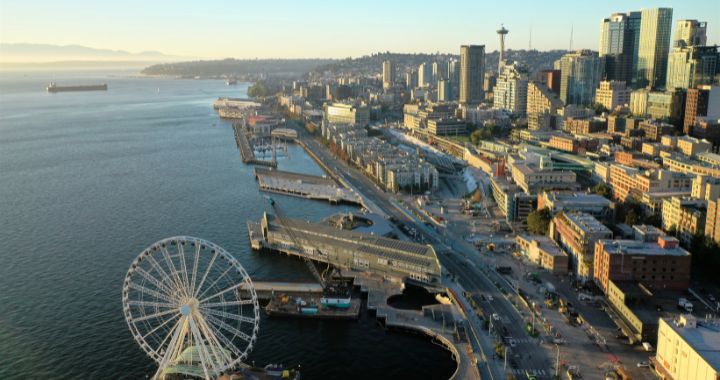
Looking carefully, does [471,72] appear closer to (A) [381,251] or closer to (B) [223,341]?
(A) [381,251]

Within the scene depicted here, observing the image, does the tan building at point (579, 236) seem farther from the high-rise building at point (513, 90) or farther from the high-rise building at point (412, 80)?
the high-rise building at point (412, 80)

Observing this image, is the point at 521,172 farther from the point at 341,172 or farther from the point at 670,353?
the point at 670,353

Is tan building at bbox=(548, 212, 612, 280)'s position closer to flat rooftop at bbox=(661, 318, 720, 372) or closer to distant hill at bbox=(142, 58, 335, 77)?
flat rooftop at bbox=(661, 318, 720, 372)

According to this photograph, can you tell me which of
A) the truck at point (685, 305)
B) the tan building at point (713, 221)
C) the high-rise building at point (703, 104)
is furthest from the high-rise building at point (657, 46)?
the truck at point (685, 305)

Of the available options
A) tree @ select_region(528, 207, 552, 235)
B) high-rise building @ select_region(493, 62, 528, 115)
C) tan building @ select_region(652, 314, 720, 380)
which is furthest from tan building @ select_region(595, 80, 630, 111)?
tan building @ select_region(652, 314, 720, 380)

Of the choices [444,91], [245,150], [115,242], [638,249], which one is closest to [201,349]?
[115,242]

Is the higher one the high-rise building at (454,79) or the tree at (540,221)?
the high-rise building at (454,79)
